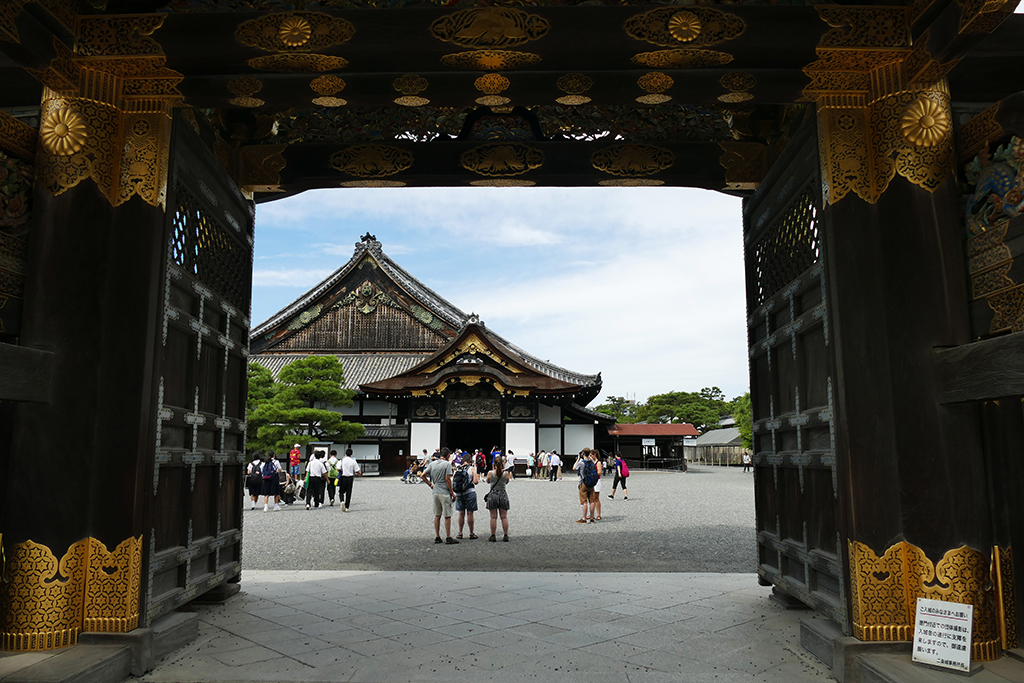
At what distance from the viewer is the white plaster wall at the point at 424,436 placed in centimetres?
2973

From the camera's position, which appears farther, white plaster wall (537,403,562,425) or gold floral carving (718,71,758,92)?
white plaster wall (537,403,562,425)

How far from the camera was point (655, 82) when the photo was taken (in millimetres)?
4324

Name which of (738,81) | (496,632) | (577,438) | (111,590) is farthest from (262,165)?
(577,438)

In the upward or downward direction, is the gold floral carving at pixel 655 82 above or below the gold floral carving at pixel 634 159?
below

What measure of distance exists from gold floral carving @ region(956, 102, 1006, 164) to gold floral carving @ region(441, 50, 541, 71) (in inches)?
101

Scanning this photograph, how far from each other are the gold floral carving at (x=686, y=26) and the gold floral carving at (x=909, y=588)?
3053mm

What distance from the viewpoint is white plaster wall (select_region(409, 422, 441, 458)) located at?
2973cm

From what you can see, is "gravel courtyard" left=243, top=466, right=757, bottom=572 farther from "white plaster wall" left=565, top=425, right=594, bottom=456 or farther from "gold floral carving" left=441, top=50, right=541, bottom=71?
"white plaster wall" left=565, top=425, right=594, bottom=456

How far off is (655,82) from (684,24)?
45 cm

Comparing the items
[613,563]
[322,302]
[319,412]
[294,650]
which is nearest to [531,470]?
[319,412]

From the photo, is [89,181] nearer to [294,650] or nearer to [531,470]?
[294,650]

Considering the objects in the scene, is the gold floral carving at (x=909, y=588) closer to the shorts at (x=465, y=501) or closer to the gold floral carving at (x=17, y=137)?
the gold floral carving at (x=17, y=137)

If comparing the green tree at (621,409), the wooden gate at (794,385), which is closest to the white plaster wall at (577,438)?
the wooden gate at (794,385)

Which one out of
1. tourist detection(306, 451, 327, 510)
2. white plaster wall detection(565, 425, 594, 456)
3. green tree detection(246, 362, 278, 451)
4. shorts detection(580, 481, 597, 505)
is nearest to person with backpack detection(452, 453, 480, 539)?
shorts detection(580, 481, 597, 505)
